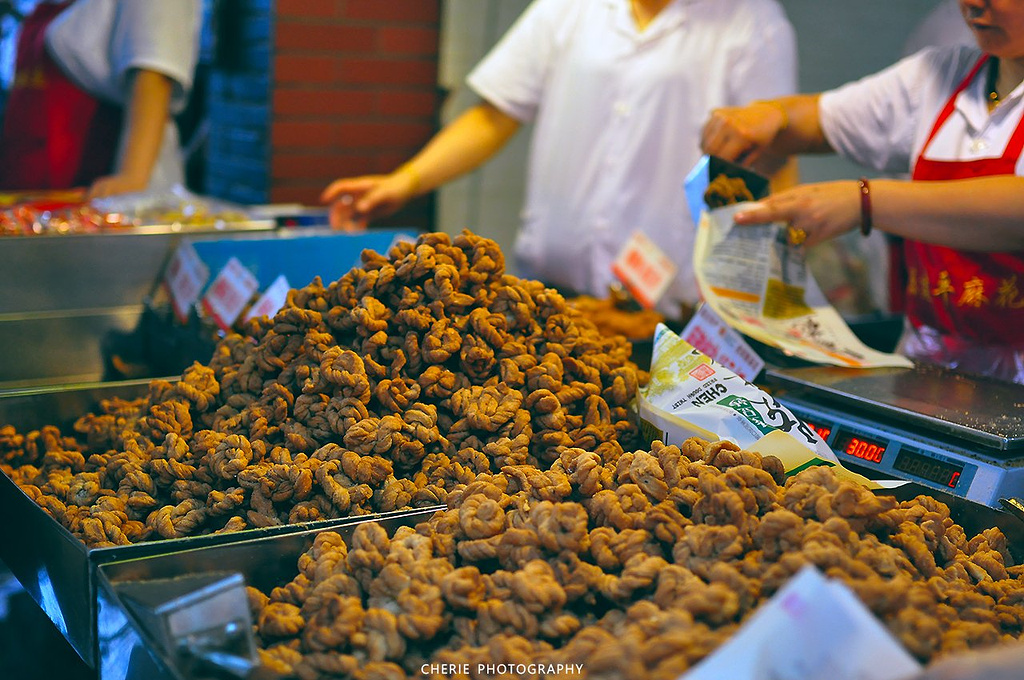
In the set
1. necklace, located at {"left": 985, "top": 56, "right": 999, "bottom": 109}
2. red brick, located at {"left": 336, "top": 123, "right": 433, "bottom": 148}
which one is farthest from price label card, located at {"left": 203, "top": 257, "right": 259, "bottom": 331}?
red brick, located at {"left": 336, "top": 123, "right": 433, "bottom": 148}

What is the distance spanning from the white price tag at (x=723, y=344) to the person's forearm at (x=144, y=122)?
1.91 m

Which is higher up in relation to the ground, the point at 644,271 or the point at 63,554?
the point at 644,271

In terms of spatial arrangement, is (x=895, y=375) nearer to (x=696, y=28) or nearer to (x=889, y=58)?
(x=696, y=28)

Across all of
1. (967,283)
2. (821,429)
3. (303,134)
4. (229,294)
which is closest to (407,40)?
(303,134)

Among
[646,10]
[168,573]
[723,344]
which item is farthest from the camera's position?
[646,10]

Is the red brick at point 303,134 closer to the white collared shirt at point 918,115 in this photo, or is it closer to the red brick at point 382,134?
the red brick at point 382,134

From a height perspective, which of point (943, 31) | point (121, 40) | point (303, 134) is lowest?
point (303, 134)

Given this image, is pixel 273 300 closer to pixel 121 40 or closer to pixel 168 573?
pixel 168 573

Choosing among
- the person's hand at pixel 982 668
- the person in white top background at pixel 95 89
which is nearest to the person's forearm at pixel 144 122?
the person in white top background at pixel 95 89

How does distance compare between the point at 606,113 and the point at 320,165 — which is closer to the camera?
the point at 606,113

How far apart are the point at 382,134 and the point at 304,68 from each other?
0.38m

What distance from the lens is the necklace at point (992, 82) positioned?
159 centimetres

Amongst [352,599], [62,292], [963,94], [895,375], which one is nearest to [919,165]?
[963,94]

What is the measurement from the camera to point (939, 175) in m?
1.62
